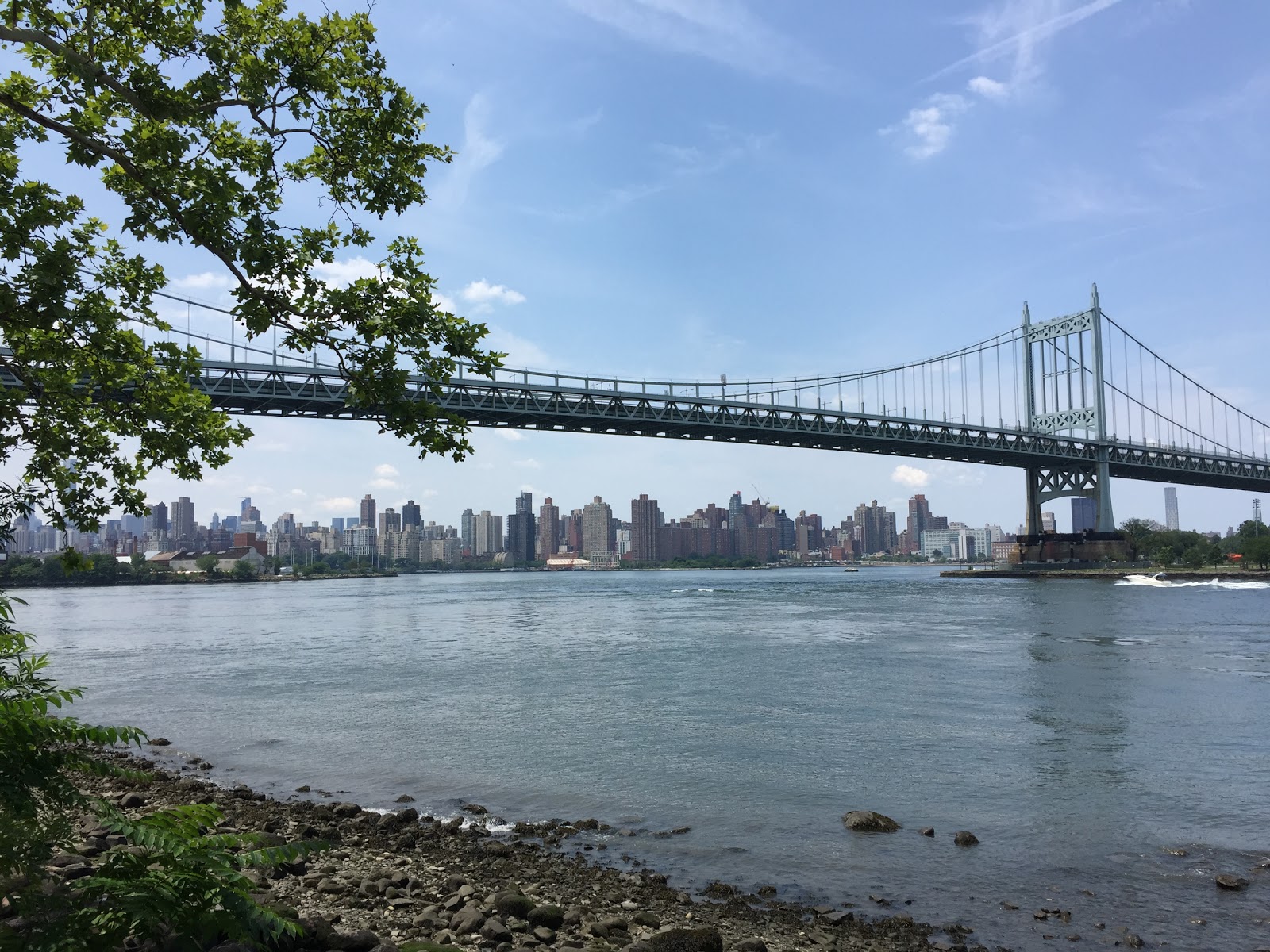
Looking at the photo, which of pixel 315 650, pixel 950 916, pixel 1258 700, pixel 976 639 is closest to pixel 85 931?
pixel 950 916

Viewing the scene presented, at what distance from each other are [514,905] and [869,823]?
4.16 metres

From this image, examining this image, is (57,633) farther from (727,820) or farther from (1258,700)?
(1258,700)

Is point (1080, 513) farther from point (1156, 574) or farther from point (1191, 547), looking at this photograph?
point (1156, 574)

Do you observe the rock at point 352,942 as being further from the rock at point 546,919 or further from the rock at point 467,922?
the rock at point 546,919

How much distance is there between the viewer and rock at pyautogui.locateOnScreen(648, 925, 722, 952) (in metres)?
5.32

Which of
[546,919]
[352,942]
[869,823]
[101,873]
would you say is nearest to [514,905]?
[546,919]

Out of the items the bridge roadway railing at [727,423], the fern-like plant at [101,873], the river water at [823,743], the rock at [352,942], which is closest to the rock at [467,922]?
the rock at [352,942]

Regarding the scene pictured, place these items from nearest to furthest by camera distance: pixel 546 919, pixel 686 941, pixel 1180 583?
pixel 686 941 < pixel 546 919 < pixel 1180 583

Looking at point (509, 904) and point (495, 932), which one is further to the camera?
point (509, 904)

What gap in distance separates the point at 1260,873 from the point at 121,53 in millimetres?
10572

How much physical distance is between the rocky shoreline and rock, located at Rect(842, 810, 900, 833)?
204 centimetres

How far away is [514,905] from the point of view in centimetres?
592

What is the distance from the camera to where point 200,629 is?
1474 inches

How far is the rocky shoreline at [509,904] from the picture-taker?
5.46m
